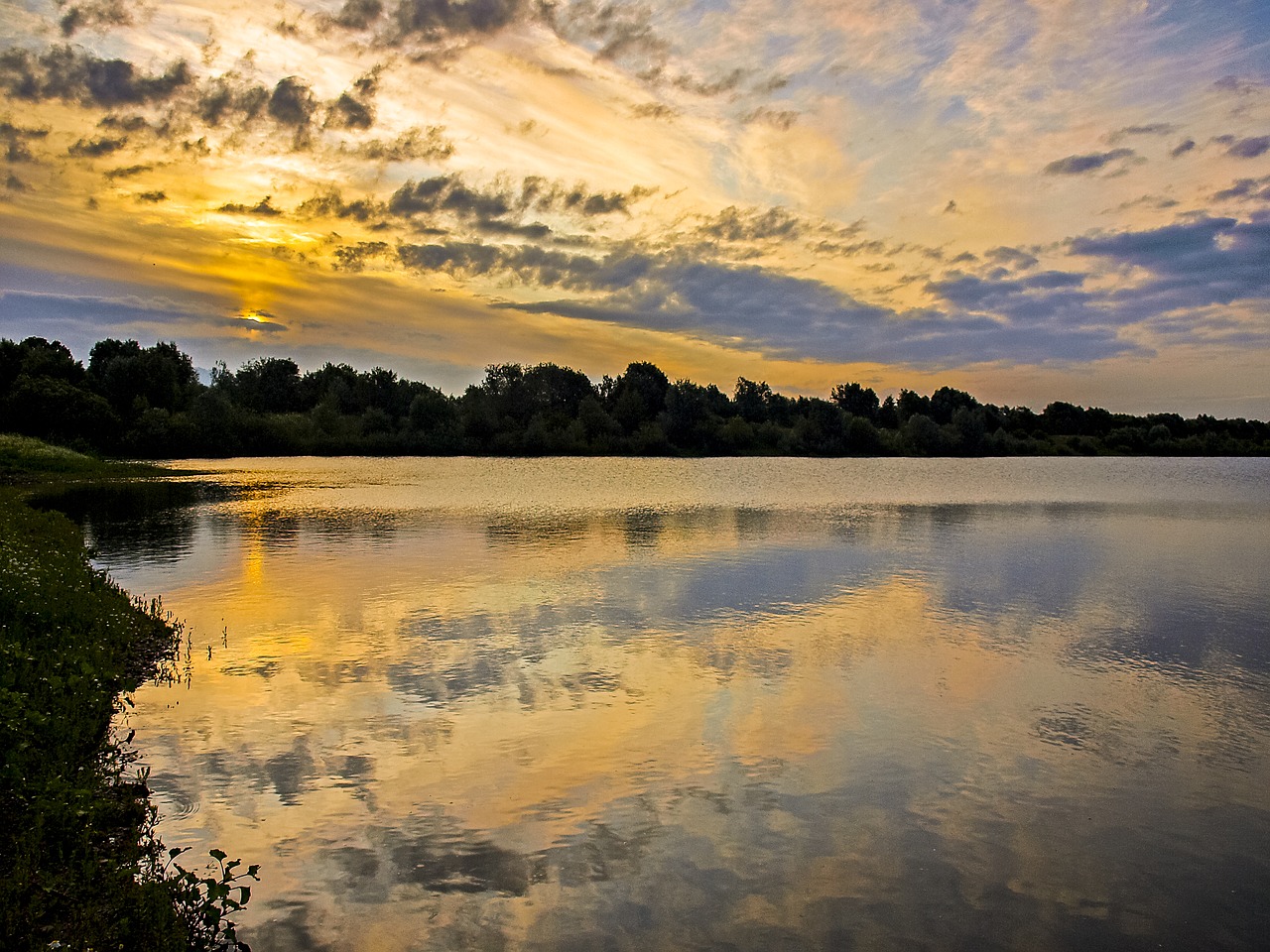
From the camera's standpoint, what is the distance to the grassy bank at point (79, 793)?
7734 mm

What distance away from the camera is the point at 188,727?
1403 centimetres

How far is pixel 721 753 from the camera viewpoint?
43.4 ft

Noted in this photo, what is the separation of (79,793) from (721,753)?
26.7 feet

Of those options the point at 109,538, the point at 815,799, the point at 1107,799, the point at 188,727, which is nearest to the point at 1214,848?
the point at 1107,799

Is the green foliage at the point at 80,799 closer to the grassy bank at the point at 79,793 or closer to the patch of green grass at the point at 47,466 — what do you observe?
A: the grassy bank at the point at 79,793

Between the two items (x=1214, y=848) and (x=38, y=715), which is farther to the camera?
(x=38, y=715)

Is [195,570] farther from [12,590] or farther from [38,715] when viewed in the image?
[38,715]

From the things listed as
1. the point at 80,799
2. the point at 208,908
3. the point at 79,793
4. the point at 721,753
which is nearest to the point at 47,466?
the point at 80,799

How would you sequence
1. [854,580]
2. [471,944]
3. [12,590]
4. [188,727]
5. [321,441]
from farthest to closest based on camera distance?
[321,441] < [854,580] < [12,590] < [188,727] < [471,944]

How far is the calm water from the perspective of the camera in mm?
8922

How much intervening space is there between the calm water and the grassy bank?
609 millimetres

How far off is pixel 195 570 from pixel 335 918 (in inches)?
989

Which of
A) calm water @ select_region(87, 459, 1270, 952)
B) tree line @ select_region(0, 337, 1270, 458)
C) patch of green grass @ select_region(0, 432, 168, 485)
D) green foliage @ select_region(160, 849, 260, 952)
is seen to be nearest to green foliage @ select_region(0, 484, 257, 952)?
green foliage @ select_region(160, 849, 260, 952)

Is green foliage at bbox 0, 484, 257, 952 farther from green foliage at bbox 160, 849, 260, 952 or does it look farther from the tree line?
the tree line
